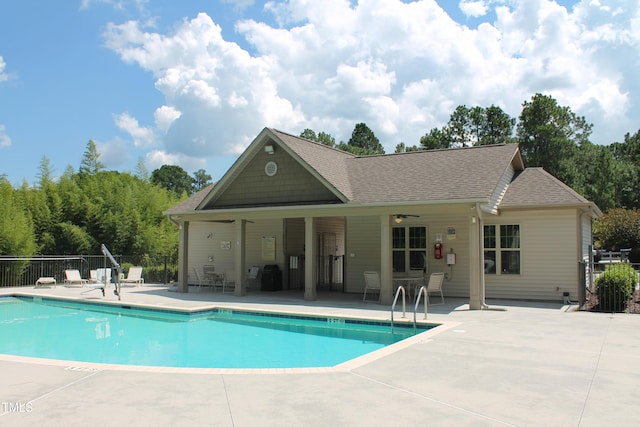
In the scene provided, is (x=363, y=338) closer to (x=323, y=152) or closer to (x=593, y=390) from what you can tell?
(x=593, y=390)

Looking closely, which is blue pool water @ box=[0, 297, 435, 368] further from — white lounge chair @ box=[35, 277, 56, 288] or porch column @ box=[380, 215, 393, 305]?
white lounge chair @ box=[35, 277, 56, 288]

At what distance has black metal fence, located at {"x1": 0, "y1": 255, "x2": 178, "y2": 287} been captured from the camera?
20453 mm

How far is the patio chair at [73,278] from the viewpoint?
2066 centimetres

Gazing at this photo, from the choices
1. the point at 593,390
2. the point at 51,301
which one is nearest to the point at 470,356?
the point at 593,390

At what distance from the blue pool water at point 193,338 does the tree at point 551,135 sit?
29602 millimetres

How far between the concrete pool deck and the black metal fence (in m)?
14.8

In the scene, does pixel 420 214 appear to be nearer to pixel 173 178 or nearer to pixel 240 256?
pixel 240 256

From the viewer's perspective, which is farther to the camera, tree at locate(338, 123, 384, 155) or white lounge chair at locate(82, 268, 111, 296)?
tree at locate(338, 123, 384, 155)

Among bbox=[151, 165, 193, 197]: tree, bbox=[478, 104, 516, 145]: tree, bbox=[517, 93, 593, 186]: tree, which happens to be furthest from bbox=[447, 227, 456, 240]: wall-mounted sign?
bbox=[151, 165, 193, 197]: tree

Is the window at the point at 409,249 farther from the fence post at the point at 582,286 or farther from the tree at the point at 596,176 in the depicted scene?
the tree at the point at 596,176

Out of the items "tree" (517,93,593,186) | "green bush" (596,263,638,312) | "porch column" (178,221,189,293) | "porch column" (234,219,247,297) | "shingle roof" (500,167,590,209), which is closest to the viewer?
"green bush" (596,263,638,312)

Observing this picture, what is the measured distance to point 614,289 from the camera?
1227 centimetres

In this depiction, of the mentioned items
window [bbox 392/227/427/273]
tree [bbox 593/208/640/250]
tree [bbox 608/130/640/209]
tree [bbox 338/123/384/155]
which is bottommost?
window [bbox 392/227/427/273]

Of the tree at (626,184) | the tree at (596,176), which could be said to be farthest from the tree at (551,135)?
the tree at (626,184)
